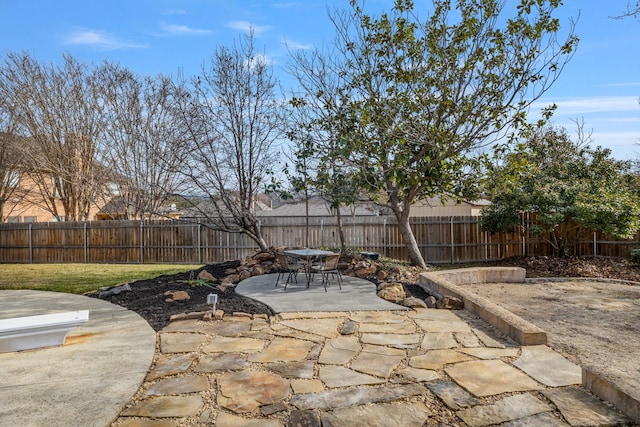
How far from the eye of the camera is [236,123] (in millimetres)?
9633

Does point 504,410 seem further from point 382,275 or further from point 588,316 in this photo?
point 382,275

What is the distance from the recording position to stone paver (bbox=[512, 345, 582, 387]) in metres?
3.19

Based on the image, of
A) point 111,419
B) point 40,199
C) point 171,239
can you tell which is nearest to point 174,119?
point 171,239

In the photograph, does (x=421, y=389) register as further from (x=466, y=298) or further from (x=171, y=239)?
(x=171, y=239)

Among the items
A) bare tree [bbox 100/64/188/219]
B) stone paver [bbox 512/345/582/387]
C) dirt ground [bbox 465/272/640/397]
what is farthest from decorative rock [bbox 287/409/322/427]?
bare tree [bbox 100/64/188/219]

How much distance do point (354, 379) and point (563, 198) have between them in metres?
10.0

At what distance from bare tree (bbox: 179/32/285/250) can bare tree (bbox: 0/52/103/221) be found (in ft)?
30.5

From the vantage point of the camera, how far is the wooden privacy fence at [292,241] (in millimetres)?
13609

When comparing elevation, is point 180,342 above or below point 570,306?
above

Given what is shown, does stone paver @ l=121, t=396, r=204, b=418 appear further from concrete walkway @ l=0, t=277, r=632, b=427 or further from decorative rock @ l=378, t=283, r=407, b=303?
decorative rock @ l=378, t=283, r=407, b=303

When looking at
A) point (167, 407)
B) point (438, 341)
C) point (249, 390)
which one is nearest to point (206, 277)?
point (438, 341)

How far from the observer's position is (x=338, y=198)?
995 centimetres

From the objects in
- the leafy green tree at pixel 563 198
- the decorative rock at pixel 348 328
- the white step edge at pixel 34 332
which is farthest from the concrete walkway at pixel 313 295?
the leafy green tree at pixel 563 198

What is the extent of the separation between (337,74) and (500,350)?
7.65m
